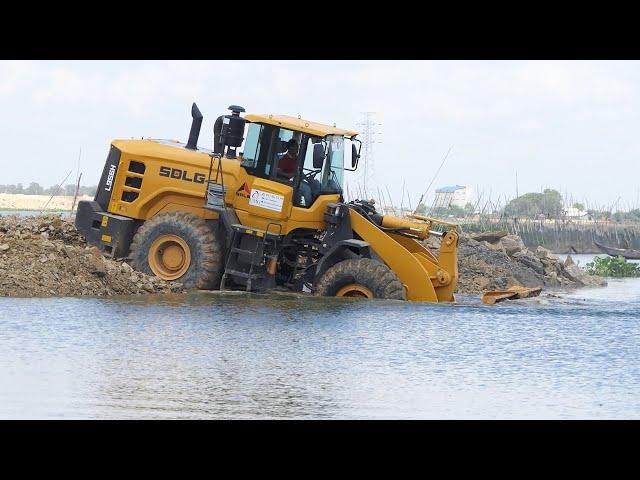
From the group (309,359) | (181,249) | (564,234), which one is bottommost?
(309,359)

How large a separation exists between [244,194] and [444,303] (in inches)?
148

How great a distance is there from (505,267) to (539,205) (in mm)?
48164

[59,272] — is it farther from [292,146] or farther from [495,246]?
[495,246]

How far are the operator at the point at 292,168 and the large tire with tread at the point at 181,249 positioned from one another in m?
1.55

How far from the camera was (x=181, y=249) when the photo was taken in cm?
1962

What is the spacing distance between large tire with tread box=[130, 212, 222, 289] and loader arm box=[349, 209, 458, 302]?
2.40 m

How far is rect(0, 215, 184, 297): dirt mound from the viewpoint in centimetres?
1798

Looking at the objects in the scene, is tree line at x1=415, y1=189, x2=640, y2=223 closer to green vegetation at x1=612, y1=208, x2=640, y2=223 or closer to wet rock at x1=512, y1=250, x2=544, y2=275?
green vegetation at x1=612, y1=208, x2=640, y2=223

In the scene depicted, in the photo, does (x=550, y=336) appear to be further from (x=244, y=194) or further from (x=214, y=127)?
(x=214, y=127)

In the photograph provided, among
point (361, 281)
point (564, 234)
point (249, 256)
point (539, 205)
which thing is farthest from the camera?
point (539, 205)

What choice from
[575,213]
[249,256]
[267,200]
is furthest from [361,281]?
[575,213]

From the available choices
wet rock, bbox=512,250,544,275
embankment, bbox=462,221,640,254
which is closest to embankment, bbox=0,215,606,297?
wet rock, bbox=512,250,544,275

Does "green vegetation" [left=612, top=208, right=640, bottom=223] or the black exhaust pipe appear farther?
"green vegetation" [left=612, top=208, right=640, bottom=223]

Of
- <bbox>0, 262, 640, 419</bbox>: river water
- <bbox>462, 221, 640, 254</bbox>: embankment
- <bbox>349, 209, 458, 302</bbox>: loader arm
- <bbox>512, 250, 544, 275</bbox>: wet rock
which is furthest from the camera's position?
<bbox>462, 221, 640, 254</bbox>: embankment
